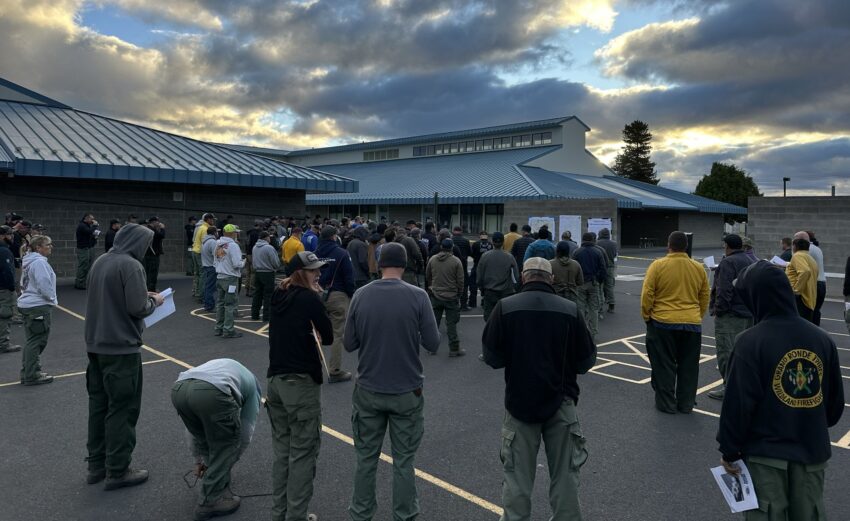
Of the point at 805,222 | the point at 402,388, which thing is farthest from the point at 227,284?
the point at 805,222

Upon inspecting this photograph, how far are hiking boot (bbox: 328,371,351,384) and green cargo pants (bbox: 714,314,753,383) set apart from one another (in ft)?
16.9

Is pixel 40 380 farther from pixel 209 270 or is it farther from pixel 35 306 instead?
pixel 209 270

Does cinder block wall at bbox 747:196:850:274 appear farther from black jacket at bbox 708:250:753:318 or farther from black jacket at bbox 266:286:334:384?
black jacket at bbox 266:286:334:384

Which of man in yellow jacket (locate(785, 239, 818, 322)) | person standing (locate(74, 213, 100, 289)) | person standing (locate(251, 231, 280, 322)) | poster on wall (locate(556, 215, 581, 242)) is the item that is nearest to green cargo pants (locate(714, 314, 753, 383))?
man in yellow jacket (locate(785, 239, 818, 322))

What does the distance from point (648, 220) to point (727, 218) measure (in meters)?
25.4

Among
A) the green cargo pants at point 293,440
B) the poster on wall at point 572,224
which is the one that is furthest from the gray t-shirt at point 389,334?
the poster on wall at point 572,224

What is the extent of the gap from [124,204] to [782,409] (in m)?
20.7

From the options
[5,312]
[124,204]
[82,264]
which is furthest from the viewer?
[124,204]

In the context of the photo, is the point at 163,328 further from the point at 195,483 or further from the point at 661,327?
the point at 661,327

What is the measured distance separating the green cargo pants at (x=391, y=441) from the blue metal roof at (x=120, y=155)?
16735 mm

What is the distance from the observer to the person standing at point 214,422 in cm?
411

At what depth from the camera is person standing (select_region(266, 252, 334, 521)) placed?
3.97 meters

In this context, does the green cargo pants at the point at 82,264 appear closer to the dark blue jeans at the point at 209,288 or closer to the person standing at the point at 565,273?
the dark blue jeans at the point at 209,288

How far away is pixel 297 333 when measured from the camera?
13.5ft
